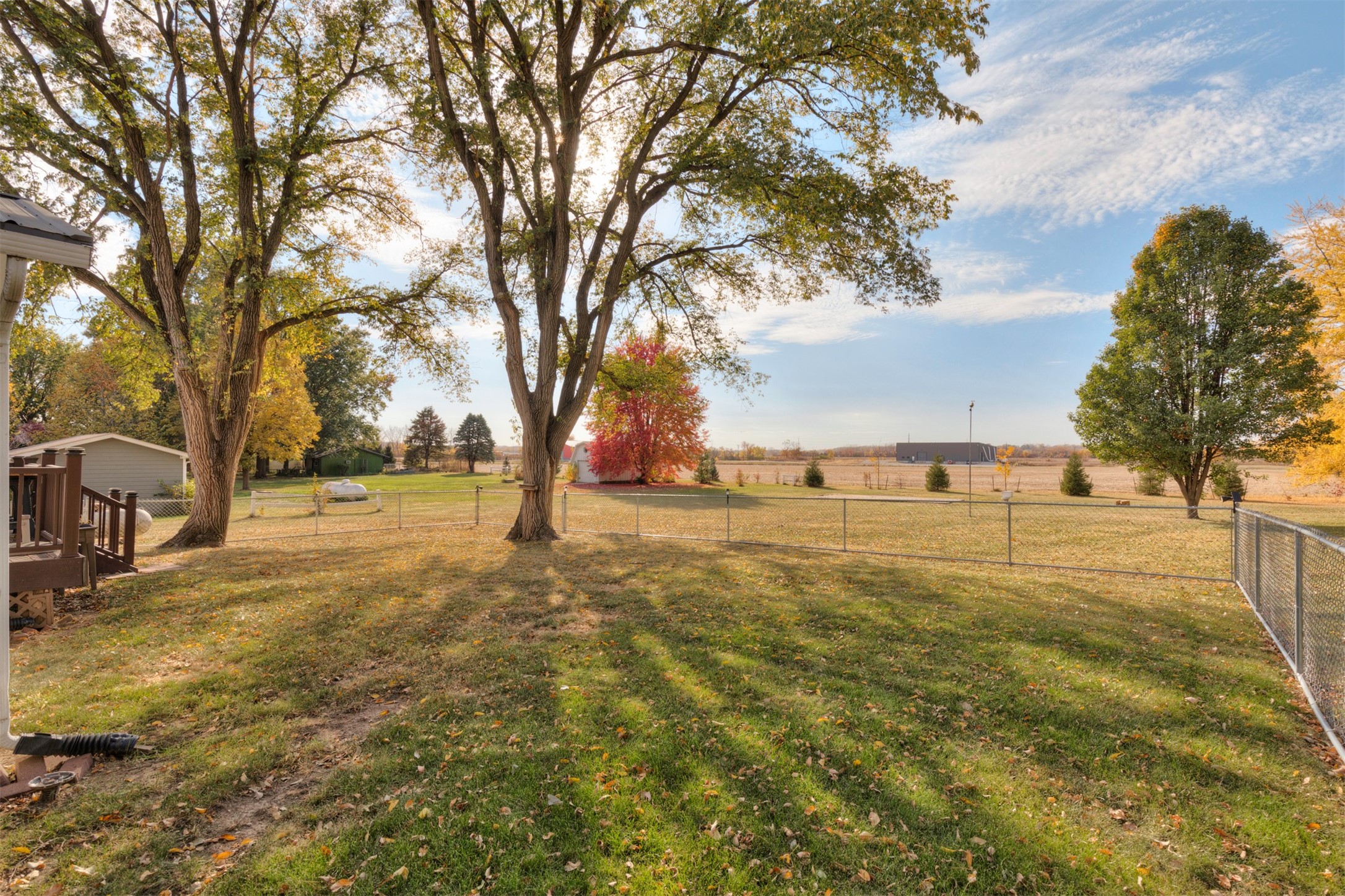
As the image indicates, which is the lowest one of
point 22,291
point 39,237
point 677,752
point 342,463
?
point 677,752

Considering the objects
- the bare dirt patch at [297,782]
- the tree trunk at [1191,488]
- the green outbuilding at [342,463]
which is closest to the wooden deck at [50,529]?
the bare dirt patch at [297,782]

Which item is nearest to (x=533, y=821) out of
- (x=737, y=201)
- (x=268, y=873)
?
(x=268, y=873)

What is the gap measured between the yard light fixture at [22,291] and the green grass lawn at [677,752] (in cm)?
25

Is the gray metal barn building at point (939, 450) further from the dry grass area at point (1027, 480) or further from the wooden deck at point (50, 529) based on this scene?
the wooden deck at point (50, 529)

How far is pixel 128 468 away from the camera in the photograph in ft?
82.1

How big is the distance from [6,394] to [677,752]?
494cm

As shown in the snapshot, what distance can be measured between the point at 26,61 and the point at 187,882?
16.5 metres

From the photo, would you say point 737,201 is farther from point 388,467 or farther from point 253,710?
point 388,467

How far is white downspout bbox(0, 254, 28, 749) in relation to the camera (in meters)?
3.64

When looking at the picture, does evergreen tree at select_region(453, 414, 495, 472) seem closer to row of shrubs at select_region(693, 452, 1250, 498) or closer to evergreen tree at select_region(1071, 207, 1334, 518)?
row of shrubs at select_region(693, 452, 1250, 498)

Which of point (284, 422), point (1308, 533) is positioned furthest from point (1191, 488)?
point (284, 422)

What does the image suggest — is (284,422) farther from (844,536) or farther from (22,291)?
(22,291)

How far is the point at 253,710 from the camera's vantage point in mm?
4578

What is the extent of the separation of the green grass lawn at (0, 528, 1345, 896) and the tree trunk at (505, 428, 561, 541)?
597cm
